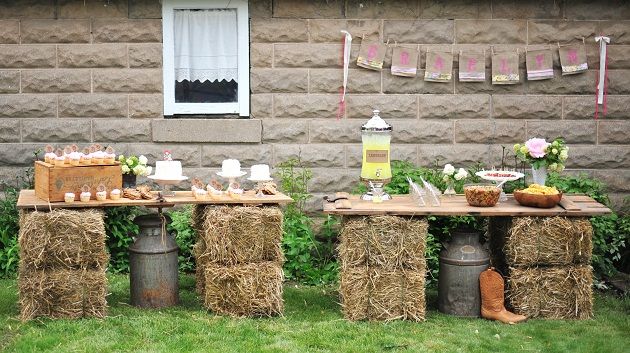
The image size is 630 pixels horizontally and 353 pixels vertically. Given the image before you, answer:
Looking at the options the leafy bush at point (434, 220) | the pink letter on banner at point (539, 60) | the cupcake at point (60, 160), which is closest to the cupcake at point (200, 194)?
→ the cupcake at point (60, 160)

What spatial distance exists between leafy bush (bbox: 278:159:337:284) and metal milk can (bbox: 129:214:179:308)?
5.57 ft

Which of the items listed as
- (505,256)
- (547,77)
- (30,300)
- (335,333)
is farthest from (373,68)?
(30,300)

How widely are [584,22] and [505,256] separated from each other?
3.35 meters

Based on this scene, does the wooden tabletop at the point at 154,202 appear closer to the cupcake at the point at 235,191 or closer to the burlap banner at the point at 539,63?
the cupcake at the point at 235,191

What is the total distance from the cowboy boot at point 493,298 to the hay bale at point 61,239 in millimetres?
3416

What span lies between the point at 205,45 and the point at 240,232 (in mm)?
3160

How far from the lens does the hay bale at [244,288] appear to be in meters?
8.30

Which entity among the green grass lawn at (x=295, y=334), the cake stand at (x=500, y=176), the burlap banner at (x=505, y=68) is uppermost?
the burlap banner at (x=505, y=68)

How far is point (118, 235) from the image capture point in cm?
1028

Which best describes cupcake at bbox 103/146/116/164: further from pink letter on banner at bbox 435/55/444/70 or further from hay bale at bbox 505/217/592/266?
pink letter on banner at bbox 435/55/444/70

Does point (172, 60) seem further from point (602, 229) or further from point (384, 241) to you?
point (602, 229)

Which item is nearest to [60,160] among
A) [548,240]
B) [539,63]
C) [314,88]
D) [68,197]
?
[68,197]

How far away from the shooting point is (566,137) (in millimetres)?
10625

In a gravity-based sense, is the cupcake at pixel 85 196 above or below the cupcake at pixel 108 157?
below
